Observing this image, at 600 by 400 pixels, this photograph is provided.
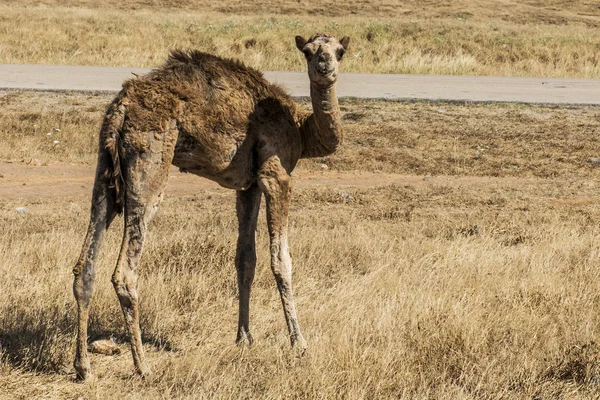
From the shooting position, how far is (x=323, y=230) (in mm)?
9508

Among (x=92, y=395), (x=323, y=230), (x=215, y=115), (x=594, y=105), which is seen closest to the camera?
(x=92, y=395)

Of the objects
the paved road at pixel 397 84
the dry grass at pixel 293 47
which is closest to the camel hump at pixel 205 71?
the paved road at pixel 397 84

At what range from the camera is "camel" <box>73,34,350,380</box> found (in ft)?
17.1

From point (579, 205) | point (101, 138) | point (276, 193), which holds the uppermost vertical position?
point (101, 138)

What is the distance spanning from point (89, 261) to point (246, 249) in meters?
1.32

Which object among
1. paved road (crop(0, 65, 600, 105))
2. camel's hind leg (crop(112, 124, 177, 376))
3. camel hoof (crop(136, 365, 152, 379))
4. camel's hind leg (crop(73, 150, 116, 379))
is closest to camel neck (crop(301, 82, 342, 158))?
camel's hind leg (crop(112, 124, 177, 376))

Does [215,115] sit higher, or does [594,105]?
[215,115]

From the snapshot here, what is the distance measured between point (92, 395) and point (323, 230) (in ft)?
15.6

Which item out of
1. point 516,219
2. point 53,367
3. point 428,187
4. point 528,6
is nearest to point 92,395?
point 53,367

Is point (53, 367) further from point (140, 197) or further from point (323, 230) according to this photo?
point (323, 230)

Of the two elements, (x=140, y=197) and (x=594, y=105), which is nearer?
(x=140, y=197)

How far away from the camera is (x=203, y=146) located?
5.44m

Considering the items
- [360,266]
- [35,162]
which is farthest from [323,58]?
[35,162]

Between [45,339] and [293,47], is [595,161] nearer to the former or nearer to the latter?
[45,339]
